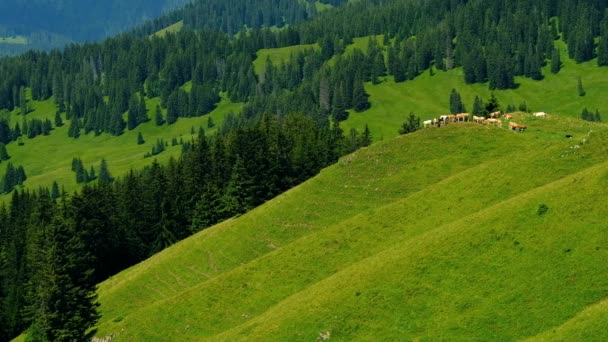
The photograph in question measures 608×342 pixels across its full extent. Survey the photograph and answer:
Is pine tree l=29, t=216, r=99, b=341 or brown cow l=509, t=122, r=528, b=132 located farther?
brown cow l=509, t=122, r=528, b=132

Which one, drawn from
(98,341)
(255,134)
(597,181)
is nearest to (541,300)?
(597,181)

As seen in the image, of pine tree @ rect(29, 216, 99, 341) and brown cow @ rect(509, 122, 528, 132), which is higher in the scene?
brown cow @ rect(509, 122, 528, 132)

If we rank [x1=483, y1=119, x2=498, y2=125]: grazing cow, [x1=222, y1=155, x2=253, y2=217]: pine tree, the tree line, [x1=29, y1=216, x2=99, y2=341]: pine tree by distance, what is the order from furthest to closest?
the tree line < [x1=222, y1=155, x2=253, y2=217]: pine tree < [x1=483, y1=119, x2=498, y2=125]: grazing cow < [x1=29, y1=216, x2=99, y2=341]: pine tree

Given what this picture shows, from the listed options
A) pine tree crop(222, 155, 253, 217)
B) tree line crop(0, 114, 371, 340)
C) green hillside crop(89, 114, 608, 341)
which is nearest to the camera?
green hillside crop(89, 114, 608, 341)

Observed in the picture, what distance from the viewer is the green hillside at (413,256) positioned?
46344 millimetres

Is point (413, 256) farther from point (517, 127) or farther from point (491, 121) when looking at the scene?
point (491, 121)

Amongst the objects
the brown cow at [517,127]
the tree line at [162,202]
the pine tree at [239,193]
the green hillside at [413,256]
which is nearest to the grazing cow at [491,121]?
the brown cow at [517,127]

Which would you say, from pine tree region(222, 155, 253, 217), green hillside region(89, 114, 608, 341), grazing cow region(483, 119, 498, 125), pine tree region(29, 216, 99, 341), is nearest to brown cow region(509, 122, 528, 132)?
green hillside region(89, 114, 608, 341)

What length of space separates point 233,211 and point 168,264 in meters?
28.0

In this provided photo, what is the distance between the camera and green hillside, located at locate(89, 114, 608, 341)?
4634 centimetres

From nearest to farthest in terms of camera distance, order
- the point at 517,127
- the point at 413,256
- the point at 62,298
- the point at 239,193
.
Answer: the point at 413,256, the point at 62,298, the point at 517,127, the point at 239,193

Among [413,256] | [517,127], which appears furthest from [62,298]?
[517,127]

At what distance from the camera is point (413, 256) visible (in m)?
54.1

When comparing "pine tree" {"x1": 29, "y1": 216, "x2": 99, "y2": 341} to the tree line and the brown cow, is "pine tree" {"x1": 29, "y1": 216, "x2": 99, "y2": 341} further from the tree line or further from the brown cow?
the brown cow
